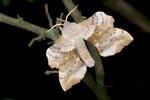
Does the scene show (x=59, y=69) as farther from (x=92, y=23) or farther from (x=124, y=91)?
(x=124, y=91)

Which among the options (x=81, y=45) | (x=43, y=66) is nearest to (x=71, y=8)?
(x=81, y=45)

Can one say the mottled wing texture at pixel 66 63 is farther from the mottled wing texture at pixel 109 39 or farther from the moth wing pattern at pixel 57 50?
the mottled wing texture at pixel 109 39

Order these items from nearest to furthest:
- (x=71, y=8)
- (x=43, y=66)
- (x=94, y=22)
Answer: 1. (x=71, y=8)
2. (x=94, y=22)
3. (x=43, y=66)

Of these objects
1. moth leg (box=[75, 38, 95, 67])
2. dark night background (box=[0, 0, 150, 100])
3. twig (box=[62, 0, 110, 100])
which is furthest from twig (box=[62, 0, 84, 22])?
dark night background (box=[0, 0, 150, 100])

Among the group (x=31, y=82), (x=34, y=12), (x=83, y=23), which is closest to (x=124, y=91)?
(x=31, y=82)

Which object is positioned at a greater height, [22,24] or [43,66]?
[22,24]

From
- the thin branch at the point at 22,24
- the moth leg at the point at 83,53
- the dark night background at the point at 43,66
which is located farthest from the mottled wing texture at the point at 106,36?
the dark night background at the point at 43,66

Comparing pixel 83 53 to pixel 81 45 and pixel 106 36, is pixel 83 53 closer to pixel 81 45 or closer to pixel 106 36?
pixel 81 45
